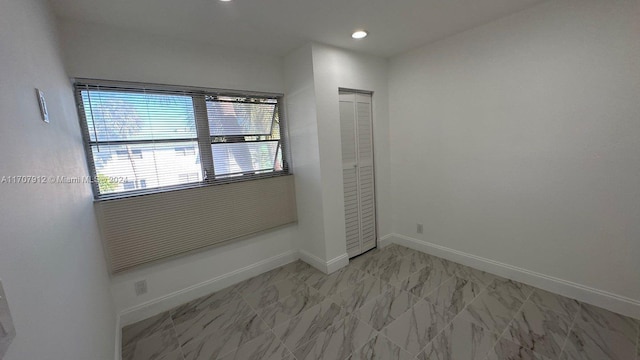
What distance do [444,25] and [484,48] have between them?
0.45 m

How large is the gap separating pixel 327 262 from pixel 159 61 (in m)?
2.49

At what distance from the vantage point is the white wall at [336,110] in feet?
8.66

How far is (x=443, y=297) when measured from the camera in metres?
2.29

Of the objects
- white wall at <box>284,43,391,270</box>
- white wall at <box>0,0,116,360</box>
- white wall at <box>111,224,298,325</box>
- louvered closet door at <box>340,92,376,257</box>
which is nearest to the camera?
white wall at <box>0,0,116,360</box>

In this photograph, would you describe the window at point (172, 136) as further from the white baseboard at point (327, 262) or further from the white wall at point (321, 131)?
the white baseboard at point (327, 262)

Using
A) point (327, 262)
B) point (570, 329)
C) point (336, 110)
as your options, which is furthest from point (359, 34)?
point (570, 329)

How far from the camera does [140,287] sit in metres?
2.24

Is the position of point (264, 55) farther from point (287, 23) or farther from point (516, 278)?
point (516, 278)

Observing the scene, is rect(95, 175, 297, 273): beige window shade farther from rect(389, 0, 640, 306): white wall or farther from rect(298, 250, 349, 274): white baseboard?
rect(389, 0, 640, 306): white wall

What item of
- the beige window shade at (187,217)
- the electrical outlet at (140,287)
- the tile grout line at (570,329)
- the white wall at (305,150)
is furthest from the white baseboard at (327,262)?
the tile grout line at (570,329)

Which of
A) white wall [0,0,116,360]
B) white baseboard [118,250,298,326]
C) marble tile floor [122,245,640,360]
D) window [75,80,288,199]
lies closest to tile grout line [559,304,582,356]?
marble tile floor [122,245,640,360]

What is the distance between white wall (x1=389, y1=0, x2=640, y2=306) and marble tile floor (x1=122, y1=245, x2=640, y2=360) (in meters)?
0.42

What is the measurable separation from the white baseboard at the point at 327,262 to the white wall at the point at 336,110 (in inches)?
2.2

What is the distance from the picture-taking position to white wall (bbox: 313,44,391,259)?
8.66 feet
